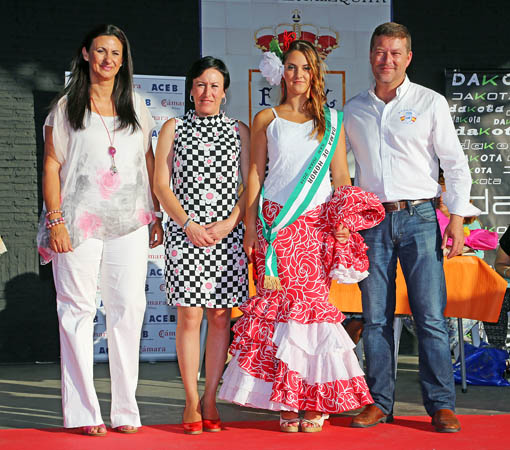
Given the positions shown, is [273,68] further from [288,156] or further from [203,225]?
[203,225]

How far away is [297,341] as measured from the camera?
322 cm

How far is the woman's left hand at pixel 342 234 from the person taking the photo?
3.26m

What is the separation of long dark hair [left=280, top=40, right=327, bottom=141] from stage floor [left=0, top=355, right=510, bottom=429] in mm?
1393

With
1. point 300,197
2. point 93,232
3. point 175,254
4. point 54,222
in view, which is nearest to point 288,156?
point 300,197

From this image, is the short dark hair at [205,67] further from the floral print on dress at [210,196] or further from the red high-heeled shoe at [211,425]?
the red high-heeled shoe at [211,425]

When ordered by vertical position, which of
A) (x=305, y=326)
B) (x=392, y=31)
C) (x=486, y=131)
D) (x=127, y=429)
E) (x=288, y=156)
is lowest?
(x=127, y=429)

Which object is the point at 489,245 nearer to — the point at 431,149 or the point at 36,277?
the point at 431,149

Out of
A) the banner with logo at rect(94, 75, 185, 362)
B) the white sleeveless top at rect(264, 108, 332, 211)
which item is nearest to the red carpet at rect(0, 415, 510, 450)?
the white sleeveless top at rect(264, 108, 332, 211)

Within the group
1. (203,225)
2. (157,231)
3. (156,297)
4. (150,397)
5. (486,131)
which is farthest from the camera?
(486,131)

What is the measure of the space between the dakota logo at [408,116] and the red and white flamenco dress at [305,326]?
382 mm

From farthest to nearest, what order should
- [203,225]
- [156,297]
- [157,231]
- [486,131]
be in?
[486,131], [156,297], [157,231], [203,225]

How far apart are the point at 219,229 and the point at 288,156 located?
0.42 meters

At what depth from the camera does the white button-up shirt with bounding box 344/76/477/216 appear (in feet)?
11.0

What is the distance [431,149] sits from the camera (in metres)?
3.40
